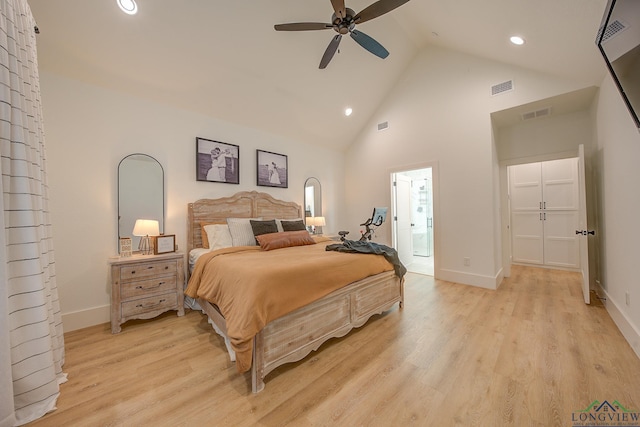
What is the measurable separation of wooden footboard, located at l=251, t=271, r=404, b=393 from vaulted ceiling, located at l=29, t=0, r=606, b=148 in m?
3.02

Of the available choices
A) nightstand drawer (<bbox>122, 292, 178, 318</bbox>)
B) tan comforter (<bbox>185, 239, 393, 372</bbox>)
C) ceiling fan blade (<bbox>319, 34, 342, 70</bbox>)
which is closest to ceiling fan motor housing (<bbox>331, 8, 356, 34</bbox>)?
ceiling fan blade (<bbox>319, 34, 342, 70</bbox>)

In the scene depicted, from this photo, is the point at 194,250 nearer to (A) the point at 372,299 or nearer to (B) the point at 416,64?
(A) the point at 372,299

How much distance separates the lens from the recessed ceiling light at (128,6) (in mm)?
2152

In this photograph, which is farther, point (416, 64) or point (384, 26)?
point (416, 64)

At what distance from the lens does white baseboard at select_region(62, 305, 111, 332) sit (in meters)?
2.41

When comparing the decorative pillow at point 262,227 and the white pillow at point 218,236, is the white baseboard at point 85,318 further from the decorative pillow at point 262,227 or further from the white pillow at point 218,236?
the decorative pillow at point 262,227

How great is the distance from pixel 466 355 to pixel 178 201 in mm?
3635

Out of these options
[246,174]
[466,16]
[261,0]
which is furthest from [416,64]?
[246,174]

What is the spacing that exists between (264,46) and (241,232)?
95.0 inches

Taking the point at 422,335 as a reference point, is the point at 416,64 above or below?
above

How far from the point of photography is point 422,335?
2.25 m

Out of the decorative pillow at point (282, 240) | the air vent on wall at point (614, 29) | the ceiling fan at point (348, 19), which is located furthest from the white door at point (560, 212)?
the decorative pillow at point (282, 240)

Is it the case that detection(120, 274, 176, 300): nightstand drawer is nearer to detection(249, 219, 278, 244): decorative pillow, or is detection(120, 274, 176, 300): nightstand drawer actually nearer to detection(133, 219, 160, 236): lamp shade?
detection(133, 219, 160, 236): lamp shade

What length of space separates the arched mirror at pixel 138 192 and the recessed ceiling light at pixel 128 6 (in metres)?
1.43
